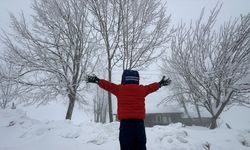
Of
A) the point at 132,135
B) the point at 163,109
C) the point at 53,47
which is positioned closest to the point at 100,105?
the point at 163,109

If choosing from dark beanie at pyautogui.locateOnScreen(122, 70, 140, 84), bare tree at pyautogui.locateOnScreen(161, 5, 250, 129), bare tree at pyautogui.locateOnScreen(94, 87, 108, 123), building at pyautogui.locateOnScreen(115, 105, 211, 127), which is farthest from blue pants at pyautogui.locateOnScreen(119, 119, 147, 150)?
bare tree at pyautogui.locateOnScreen(94, 87, 108, 123)

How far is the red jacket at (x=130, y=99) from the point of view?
376cm

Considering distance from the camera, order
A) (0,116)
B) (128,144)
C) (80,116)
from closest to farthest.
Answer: (128,144), (0,116), (80,116)

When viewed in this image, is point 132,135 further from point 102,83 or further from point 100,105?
point 100,105

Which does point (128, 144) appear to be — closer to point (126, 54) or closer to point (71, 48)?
point (126, 54)

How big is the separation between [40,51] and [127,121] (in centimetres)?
910

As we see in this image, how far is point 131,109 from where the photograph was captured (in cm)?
378

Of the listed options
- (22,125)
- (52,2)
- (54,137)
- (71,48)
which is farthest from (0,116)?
(52,2)

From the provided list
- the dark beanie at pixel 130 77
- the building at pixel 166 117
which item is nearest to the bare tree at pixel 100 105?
the building at pixel 166 117

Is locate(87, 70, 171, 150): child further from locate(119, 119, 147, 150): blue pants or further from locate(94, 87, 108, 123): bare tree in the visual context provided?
locate(94, 87, 108, 123): bare tree

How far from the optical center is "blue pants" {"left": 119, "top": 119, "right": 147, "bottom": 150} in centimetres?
365

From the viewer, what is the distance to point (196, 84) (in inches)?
467

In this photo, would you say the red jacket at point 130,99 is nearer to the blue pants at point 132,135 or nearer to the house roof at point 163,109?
the blue pants at point 132,135

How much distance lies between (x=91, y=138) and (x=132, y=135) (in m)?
3.02
